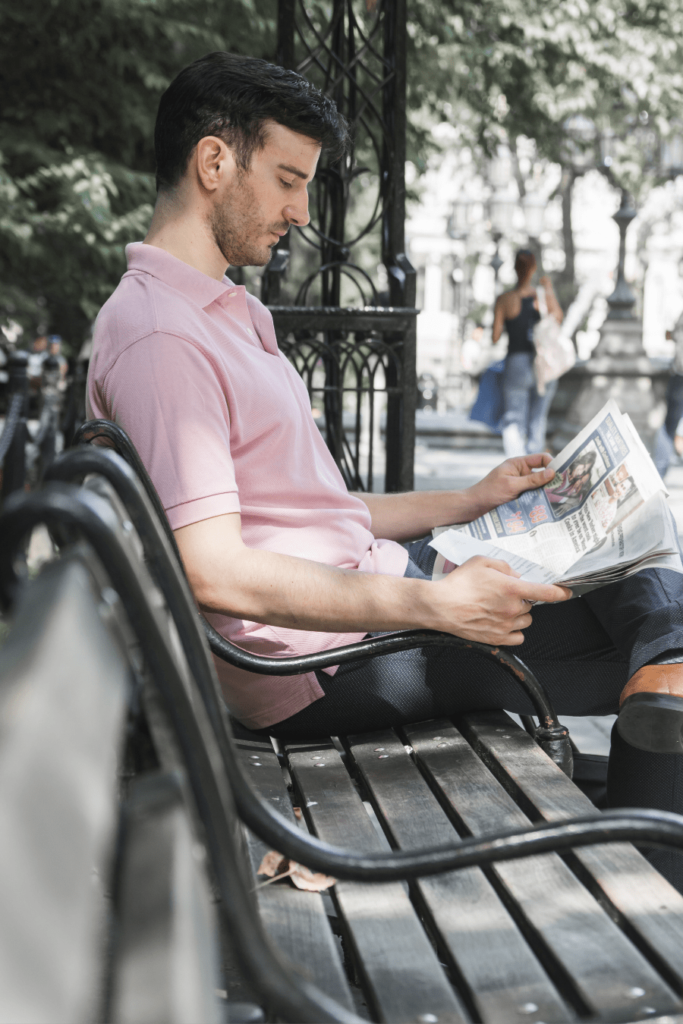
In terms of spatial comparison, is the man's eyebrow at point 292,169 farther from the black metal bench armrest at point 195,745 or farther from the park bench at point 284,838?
the black metal bench armrest at point 195,745

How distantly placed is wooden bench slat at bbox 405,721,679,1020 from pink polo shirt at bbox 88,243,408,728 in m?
0.39

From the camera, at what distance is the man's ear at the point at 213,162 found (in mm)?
2146

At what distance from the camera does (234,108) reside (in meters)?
2.16

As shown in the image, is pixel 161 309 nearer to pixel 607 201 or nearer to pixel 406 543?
pixel 406 543

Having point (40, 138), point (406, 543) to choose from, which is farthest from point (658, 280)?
point (406, 543)

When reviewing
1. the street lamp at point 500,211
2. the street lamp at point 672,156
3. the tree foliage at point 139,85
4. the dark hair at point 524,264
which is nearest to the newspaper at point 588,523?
the tree foliage at point 139,85

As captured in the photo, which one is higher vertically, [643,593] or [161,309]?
[161,309]

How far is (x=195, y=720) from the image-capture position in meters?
0.97

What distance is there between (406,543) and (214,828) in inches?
76.1

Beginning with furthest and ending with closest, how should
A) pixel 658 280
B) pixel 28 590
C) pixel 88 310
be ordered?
pixel 658 280 → pixel 88 310 → pixel 28 590

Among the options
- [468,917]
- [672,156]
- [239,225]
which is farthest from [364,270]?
[672,156]

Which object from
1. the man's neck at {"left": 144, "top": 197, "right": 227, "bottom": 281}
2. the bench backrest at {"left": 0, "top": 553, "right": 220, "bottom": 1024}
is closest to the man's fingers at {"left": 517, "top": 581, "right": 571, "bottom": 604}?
the man's neck at {"left": 144, "top": 197, "right": 227, "bottom": 281}

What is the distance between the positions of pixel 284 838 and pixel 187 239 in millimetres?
1332

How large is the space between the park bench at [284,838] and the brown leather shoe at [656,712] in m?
0.16
